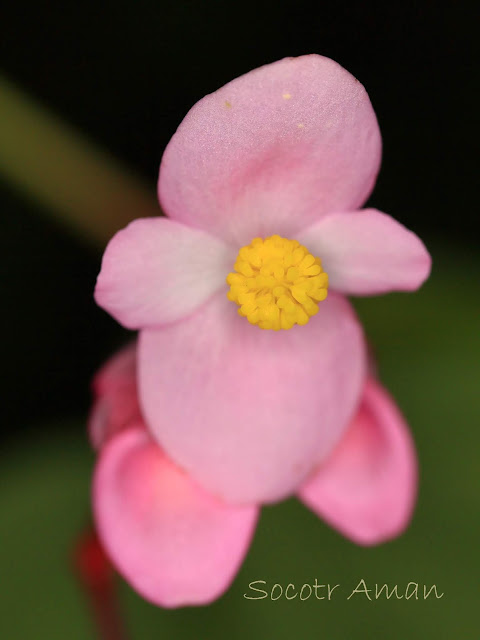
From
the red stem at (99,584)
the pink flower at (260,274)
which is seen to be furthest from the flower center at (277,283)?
the red stem at (99,584)

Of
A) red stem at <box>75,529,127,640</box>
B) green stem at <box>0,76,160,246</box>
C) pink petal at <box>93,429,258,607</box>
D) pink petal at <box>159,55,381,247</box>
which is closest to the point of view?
pink petal at <box>159,55,381,247</box>

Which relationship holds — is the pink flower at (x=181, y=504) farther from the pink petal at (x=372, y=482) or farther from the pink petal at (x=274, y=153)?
the pink petal at (x=274, y=153)

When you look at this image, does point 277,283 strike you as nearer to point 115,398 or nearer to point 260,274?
point 260,274

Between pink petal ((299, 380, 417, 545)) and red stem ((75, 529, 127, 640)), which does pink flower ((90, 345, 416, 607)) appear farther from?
red stem ((75, 529, 127, 640))

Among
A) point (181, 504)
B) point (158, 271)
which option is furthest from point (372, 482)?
point (158, 271)

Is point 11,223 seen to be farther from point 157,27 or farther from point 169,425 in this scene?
point 169,425

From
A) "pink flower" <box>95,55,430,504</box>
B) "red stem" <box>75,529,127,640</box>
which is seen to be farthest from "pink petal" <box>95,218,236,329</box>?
"red stem" <box>75,529,127,640</box>
